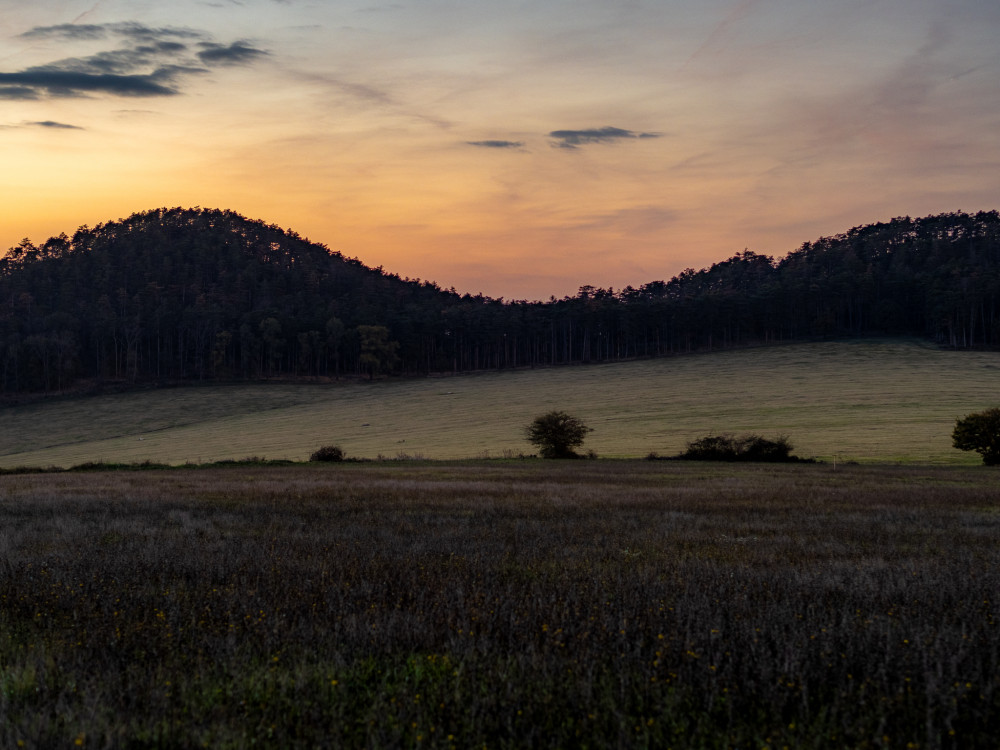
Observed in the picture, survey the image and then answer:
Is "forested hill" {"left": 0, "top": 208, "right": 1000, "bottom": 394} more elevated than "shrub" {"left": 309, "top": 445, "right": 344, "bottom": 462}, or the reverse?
"forested hill" {"left": 0, "top": 208, "right": 1000, "bottom": 394}

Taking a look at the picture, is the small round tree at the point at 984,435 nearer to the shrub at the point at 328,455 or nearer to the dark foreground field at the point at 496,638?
the dark foreground field at the point at 496,638

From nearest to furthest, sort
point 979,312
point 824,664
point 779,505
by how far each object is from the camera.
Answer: point 824,664 < point 779,505 < point 979,312

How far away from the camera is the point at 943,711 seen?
15.2 ft

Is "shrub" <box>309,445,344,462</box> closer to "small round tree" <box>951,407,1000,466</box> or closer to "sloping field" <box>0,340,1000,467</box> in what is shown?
"sloping field" <box>0,340,1000,467</box>

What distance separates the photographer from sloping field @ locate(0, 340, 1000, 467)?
52250 millimetres

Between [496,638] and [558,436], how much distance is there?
132ft

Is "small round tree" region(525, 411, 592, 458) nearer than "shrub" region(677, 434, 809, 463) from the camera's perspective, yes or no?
No

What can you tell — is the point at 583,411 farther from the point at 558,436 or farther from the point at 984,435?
the point at 984,435

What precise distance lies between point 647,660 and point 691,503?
44.8 feet

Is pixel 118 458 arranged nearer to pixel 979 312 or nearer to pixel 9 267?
pixel 979 312

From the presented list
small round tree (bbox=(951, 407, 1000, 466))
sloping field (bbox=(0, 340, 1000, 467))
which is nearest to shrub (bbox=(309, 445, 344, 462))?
sloping field (bbox=(0, 340, 1000, 467))

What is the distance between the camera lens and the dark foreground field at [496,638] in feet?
14.5

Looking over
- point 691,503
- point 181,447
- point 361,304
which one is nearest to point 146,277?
point 361,304

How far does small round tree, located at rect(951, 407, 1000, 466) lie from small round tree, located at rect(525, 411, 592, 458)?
20.9 metres
